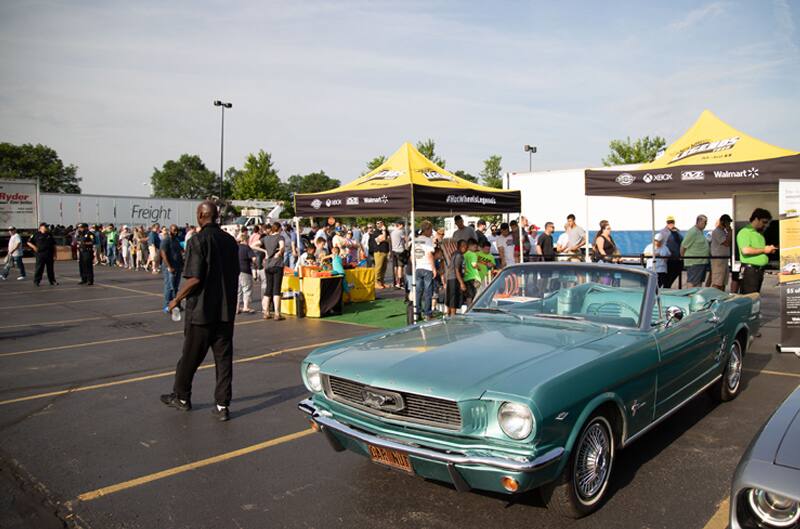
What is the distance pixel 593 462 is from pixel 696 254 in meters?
9.24

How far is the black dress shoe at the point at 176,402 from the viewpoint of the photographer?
548 cm

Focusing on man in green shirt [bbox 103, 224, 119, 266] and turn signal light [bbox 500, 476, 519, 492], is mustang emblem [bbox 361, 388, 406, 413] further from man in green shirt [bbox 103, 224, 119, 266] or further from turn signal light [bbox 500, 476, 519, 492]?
man in green shirt [bbox 103, 224, 119, 266]

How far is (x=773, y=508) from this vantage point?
225cm

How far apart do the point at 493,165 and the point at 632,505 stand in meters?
47.5

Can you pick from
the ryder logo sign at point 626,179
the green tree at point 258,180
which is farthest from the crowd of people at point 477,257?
the green tree at point 258,180

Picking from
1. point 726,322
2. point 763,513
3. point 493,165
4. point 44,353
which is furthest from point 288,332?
point 493,165

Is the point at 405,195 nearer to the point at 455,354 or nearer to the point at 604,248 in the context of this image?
the point at 604,248

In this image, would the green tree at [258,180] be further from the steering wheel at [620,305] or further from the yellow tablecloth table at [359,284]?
the steering wheel at [620,305]

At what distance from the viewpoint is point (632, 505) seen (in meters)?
3.53

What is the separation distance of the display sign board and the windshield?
102 ft

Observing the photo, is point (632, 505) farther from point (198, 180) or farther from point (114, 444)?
point (198, 180)

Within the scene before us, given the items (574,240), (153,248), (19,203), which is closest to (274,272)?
(574,240)

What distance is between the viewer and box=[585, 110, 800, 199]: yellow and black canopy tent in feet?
28.2

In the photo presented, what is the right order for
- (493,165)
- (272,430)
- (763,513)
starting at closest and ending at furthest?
(763,513)
(272,430)
(493,165)
